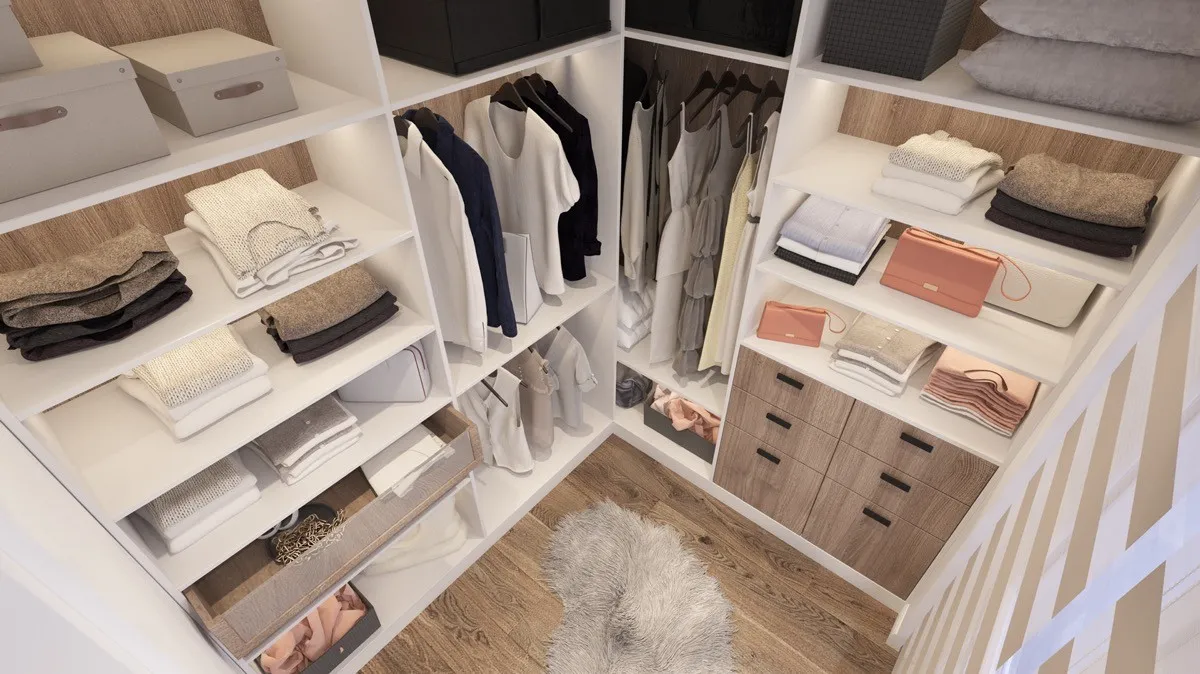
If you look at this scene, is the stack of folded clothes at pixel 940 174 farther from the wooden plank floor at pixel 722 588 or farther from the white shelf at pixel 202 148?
the wooden plank floor at pixel 722 588

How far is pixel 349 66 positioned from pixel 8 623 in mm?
1093

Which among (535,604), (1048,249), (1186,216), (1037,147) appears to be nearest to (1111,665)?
(1186,216)

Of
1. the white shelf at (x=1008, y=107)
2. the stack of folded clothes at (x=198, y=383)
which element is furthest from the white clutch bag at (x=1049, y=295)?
the stack of folded clothes at (x=198, y=383)

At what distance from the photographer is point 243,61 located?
111cm

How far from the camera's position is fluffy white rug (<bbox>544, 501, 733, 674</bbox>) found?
1.98 metres

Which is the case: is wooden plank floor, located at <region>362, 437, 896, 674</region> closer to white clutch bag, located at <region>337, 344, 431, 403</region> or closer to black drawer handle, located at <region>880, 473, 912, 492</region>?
black drawer handle, located at <region>880, 473, 912, 492</region>

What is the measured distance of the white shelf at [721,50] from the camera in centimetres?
147

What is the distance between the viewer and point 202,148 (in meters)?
1.09

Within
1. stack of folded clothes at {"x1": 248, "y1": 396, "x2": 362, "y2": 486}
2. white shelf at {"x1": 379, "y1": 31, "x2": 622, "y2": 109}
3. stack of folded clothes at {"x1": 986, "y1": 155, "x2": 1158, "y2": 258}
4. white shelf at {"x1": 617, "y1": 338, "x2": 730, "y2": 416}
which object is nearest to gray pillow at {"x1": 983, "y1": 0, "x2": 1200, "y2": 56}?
stack of folded clothes at {"x1": 986, "y1": 155, "x2": 1158, "y2": 258}

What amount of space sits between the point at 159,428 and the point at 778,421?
68.3 inches

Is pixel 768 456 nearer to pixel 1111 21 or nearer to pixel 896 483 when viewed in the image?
pixel 896 483

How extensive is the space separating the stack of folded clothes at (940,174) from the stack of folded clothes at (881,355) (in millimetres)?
470

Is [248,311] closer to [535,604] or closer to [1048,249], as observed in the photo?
[535,604]

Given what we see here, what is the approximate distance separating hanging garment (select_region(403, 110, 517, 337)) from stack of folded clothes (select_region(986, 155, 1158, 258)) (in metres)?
1.25
